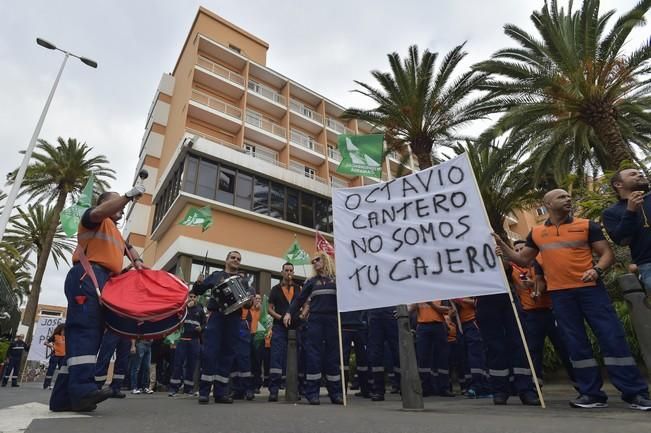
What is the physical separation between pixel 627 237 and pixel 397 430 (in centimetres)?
268

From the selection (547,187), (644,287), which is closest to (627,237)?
(644,287)

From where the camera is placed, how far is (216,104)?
74.6ft

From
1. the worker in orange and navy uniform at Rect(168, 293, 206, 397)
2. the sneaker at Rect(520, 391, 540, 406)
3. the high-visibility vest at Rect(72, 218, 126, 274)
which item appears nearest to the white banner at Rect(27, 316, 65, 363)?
the worker in orange and navy uniform at Rect(168, 293, 206, 397)

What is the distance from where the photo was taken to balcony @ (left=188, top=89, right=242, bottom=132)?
70.0ft

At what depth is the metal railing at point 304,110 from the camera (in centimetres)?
2798

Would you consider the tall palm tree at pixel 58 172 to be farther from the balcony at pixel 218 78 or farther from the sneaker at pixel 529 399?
the sneaker at pixel 529 399

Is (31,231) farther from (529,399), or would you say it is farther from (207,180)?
(529,399)

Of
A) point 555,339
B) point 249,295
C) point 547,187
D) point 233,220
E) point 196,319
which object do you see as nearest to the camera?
point 555,339

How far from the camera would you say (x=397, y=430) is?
235cm

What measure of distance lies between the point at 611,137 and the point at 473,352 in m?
8.97

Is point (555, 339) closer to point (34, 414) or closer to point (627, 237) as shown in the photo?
point (627, 237)

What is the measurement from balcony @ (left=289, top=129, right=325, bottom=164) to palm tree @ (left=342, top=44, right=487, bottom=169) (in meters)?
10.9

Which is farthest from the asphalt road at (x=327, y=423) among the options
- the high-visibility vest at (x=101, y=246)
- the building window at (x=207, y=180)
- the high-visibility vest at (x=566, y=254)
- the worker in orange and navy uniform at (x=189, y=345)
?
the building window at (x=207, y=180)

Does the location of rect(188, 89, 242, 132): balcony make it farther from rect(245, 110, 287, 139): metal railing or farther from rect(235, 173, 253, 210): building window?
rect(235, 173, 253, 210): building window
